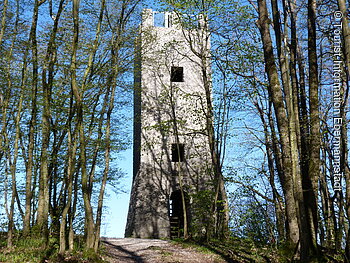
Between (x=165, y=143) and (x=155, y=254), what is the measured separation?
777 cm

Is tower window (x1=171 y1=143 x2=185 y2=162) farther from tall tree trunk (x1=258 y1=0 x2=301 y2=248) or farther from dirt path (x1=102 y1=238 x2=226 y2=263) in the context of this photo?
tall tree trunk (x1=258 y1=0 x2=301 y2=248)

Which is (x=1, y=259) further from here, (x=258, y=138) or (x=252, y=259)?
(x=258, y=138)

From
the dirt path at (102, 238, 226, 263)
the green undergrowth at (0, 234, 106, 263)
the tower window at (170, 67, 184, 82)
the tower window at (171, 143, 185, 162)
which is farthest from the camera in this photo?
the tower window at (170, 67, 184, 82)

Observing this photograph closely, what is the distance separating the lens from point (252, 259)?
9.08 metres

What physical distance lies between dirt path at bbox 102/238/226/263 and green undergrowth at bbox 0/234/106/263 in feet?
3.45

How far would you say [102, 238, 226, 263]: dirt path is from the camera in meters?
9.64

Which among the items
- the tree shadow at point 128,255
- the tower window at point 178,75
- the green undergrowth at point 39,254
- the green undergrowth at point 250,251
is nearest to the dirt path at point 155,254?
the tree shadow at point 128,255

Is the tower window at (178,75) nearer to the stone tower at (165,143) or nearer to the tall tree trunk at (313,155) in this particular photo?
the stone tower at (165,143)

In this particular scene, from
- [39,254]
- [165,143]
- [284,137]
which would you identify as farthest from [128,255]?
[165,143]

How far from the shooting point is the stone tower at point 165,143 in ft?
53.9

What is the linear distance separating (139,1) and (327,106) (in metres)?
7.45

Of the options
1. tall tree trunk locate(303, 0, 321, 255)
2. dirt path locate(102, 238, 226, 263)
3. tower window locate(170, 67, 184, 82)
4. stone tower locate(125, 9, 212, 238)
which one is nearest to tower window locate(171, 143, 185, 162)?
stone tower locate(125, 9, 212, 238)

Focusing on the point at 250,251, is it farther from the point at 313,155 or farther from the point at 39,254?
the point at 39,254

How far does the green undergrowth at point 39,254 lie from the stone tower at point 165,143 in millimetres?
7383
